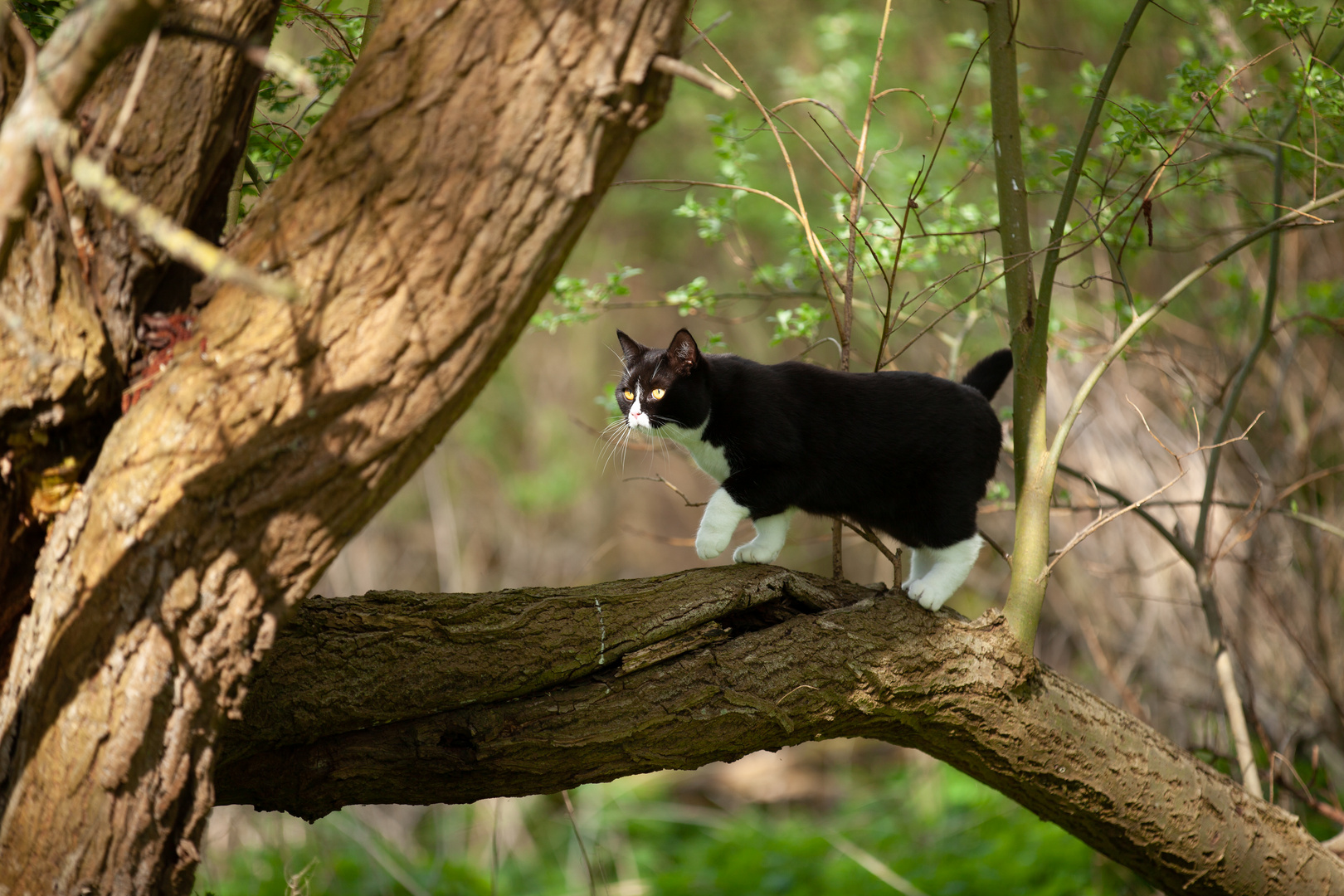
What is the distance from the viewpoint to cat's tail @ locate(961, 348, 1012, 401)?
8.74 ft

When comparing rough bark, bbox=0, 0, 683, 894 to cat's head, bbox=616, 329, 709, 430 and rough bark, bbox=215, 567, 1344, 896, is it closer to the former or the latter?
rough bark, bbox=215, 567, 1344, 896

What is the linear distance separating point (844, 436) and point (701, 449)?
42cm

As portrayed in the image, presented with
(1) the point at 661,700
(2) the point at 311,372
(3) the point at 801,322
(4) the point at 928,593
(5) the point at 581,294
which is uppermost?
(5) the point at 581,294

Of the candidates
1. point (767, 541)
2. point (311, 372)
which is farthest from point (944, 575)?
point (311, 372)

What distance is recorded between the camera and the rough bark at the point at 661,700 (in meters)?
1.94

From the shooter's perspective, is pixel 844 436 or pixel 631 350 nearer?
pixel 844 436

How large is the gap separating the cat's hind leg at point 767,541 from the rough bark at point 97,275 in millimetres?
1439

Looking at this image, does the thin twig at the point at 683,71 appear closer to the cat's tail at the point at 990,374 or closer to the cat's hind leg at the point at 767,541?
the cat's hind leg at the point at 767,541

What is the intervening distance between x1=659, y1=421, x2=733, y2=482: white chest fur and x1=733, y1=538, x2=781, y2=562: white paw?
0.20 meters

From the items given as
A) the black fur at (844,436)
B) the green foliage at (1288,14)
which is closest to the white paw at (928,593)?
the black fur at (844,436)

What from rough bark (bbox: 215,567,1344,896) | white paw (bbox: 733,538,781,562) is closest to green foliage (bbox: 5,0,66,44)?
rough bark (bbox: 215,567,1344,896)

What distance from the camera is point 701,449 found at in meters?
2.60

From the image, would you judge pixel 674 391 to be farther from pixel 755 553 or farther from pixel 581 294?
pixel 581 294

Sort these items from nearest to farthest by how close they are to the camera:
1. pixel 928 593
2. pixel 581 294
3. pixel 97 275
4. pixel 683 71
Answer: pixel 683 71 < pixel 97 275 < pixel 928 593 < pixel 581 294
